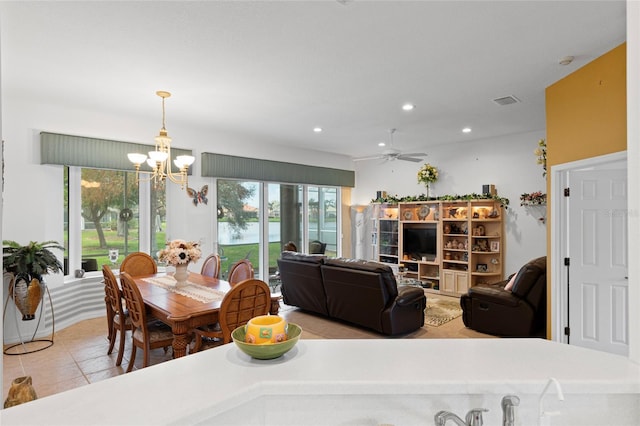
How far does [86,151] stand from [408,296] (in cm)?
448

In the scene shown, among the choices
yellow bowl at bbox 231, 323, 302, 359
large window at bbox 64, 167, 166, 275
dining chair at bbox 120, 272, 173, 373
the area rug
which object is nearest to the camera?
yellow bowl at bbox 231, 323, 302, 359

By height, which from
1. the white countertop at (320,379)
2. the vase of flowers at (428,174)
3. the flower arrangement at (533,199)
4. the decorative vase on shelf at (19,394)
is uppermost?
the vase of flowers at (428,174)

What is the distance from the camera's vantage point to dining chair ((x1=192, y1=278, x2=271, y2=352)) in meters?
2.73

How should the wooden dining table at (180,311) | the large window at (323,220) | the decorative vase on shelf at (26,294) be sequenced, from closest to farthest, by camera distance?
1. the wooden dining table at (180,311)
2. the decorative vase on shelf at (26,294)
3. the large window at (323,220)

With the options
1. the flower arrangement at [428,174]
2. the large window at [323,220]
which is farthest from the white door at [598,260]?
the large window at [323,220]

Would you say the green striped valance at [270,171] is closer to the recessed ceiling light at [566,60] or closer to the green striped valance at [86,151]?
the green striped valance at [86,151]

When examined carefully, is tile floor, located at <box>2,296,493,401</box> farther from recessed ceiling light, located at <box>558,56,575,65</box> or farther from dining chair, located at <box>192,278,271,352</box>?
recessed ceiling light, located at <box>558,56,575,65</box>

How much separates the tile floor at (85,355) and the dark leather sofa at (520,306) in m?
0.27

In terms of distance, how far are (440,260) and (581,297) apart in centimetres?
308

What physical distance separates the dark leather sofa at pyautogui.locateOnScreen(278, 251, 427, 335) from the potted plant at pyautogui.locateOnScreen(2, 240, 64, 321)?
9.52 feet

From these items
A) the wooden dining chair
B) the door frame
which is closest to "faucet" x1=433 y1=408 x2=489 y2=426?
the wooden dining chair

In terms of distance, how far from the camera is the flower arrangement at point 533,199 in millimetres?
5777

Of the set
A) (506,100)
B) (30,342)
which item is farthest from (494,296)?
(30,342)

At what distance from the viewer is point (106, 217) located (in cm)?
503
